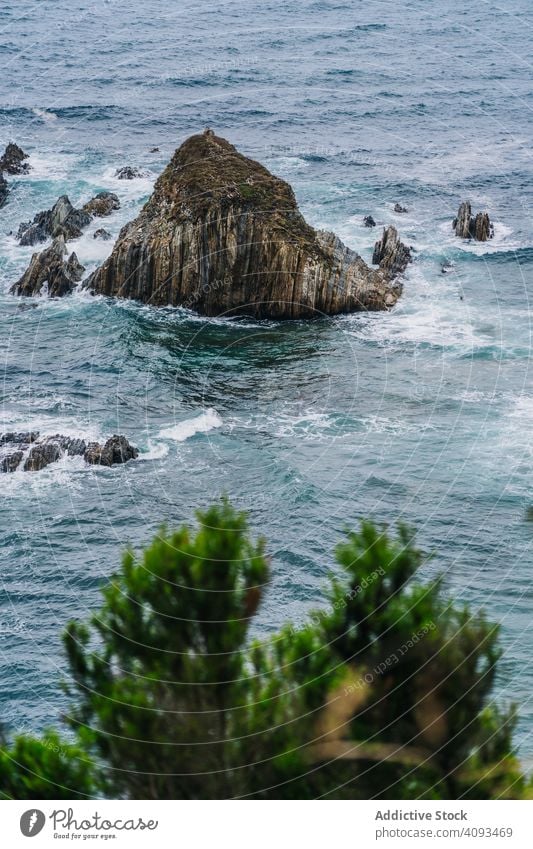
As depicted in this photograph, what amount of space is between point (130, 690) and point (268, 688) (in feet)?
11.1

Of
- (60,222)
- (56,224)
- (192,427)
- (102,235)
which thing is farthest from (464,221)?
(192,427)

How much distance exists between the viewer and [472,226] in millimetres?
104625

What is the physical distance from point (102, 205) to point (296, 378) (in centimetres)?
3618

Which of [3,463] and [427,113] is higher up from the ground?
[427,113]

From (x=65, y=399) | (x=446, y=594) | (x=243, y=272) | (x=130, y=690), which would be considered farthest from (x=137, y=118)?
(x=130, y=690)

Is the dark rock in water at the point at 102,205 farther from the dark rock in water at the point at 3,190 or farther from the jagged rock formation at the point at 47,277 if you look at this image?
the jagged rock formation at the point at 47,277

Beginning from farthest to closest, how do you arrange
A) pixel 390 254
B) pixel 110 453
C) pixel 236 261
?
pixel 390 254, pixel 236 261, pixel 110 453

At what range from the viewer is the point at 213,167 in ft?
308

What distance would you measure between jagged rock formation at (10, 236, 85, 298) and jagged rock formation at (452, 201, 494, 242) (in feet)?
109

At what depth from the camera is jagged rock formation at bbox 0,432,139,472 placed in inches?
2667

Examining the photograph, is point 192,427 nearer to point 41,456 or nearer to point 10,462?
point 41,456

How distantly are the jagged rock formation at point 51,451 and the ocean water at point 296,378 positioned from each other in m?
0.79

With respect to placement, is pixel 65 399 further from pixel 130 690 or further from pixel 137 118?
pixel 137 118

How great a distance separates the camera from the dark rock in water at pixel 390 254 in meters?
94.2
